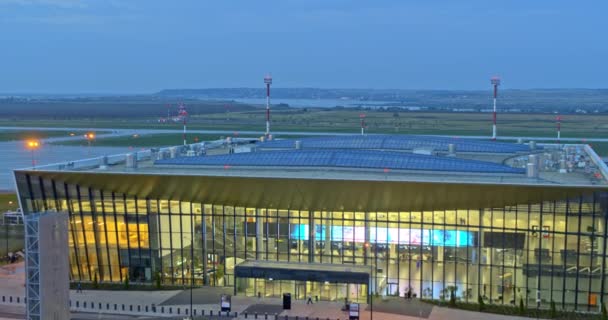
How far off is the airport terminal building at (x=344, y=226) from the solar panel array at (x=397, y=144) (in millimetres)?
15036

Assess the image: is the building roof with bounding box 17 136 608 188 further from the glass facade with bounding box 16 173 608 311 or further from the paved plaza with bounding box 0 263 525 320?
the paved plaza with bounding box 0 263 525 320

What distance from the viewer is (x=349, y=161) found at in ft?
211

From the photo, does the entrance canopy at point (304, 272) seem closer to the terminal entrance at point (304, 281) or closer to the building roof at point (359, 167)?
the terminal entrance at point (304, 281)

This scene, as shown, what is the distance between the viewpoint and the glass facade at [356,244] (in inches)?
2135

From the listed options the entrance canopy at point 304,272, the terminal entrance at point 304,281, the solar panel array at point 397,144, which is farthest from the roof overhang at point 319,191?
the solar panel array at point 397,144

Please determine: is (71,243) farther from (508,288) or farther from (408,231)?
(508,288)

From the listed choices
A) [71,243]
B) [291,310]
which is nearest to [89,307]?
[71,243]

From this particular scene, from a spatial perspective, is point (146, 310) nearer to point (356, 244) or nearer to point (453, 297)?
point (356, 244)

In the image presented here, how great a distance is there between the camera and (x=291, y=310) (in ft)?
178

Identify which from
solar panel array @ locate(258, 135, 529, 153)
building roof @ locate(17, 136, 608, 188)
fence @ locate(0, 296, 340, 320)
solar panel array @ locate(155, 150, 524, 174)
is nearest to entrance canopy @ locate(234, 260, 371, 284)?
fence @ locate(0, 296, 340, 320)

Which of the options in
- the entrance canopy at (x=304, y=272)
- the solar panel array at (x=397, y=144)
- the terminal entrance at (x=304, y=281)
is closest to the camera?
the entrance canopy at (x=304, y=272)

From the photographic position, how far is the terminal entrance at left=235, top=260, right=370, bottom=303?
5641 centimetres

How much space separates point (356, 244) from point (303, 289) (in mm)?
5336

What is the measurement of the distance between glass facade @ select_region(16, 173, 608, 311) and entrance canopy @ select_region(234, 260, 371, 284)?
0.69 meters
